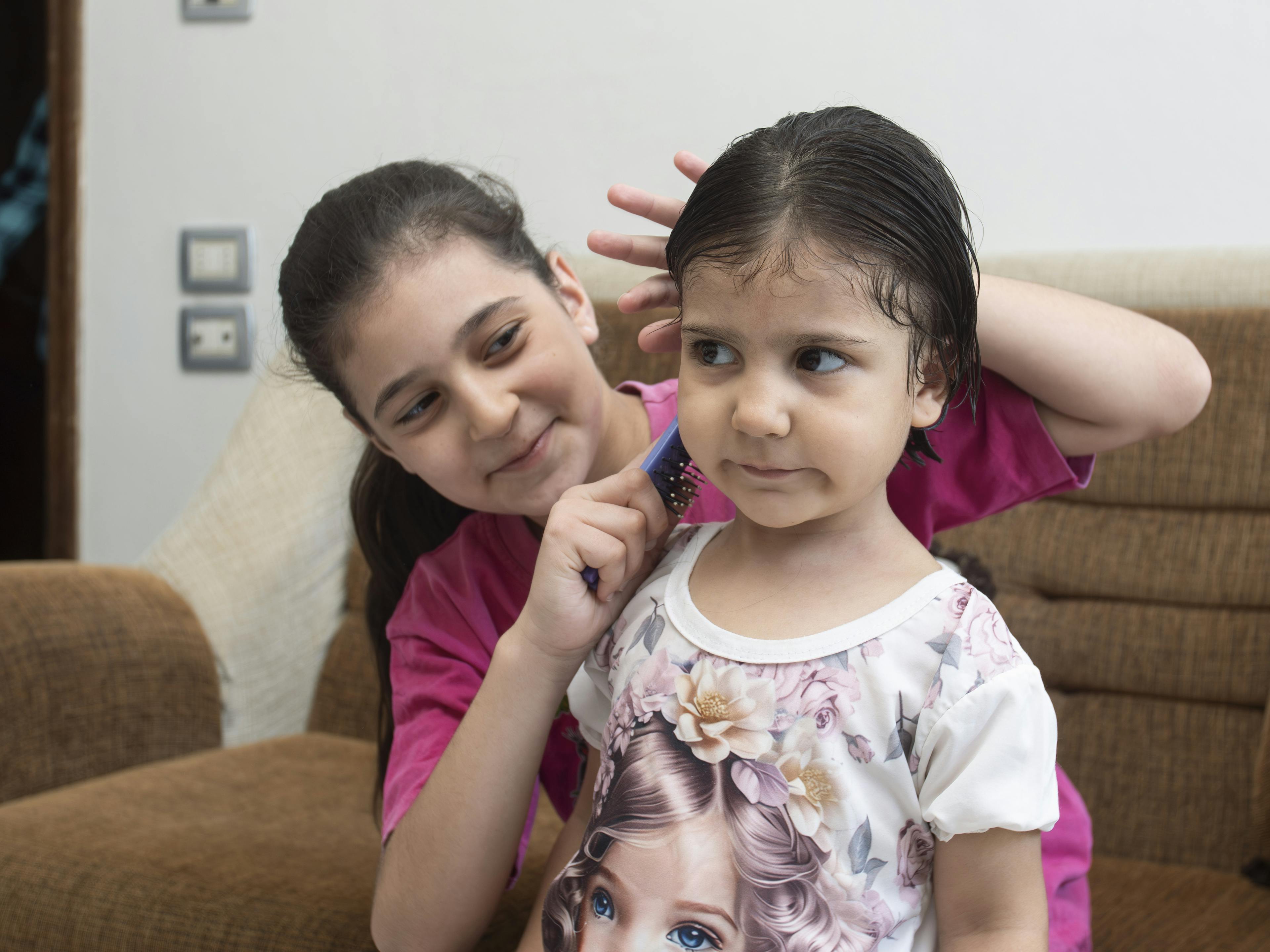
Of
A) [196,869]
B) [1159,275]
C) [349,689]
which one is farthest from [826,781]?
[349,689]

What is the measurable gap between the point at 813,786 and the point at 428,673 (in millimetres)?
414

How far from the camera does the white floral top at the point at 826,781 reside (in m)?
0.48

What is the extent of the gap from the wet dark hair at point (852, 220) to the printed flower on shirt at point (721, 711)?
179 mm

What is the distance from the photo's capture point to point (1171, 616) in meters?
1.13

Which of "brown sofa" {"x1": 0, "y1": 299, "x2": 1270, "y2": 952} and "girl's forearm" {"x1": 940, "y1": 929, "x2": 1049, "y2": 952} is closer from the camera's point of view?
"girl's forearm" {"x1": 940, "y1": 929, "x2": 1049, "y2": 952}

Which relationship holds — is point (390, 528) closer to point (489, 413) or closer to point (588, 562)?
point (489, 413)

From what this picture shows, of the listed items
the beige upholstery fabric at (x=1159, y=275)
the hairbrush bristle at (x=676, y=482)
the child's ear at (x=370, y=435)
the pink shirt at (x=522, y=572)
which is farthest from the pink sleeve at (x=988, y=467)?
the beige upholstery fabric at (x=1159, y=275)

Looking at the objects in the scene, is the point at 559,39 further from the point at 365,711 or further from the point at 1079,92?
the point at 365,711

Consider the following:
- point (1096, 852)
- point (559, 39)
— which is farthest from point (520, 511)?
point (559, 39)

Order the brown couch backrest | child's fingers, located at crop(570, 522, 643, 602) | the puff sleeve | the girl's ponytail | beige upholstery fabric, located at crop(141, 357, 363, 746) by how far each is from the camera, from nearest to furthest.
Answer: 1. the puff sleeve
2. child's fingers, located at crop(570, 522, 643, 602)
3. the girl's ponytail
4. the brown couch backrest
5. beige upholstery fabric, located at crop(141, 357, 363, 746)

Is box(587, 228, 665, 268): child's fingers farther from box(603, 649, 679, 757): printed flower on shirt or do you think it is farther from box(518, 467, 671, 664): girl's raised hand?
box(603, 649, 679, 757): printed flower on shirt

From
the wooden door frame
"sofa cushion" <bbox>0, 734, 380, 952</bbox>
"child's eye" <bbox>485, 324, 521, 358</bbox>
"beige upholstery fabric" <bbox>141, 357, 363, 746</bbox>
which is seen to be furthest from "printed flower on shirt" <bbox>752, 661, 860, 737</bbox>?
the wooden door frame

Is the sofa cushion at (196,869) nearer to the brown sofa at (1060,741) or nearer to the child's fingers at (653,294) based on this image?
the brown sofa at (1060,741)

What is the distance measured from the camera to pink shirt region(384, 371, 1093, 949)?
2.48ft
